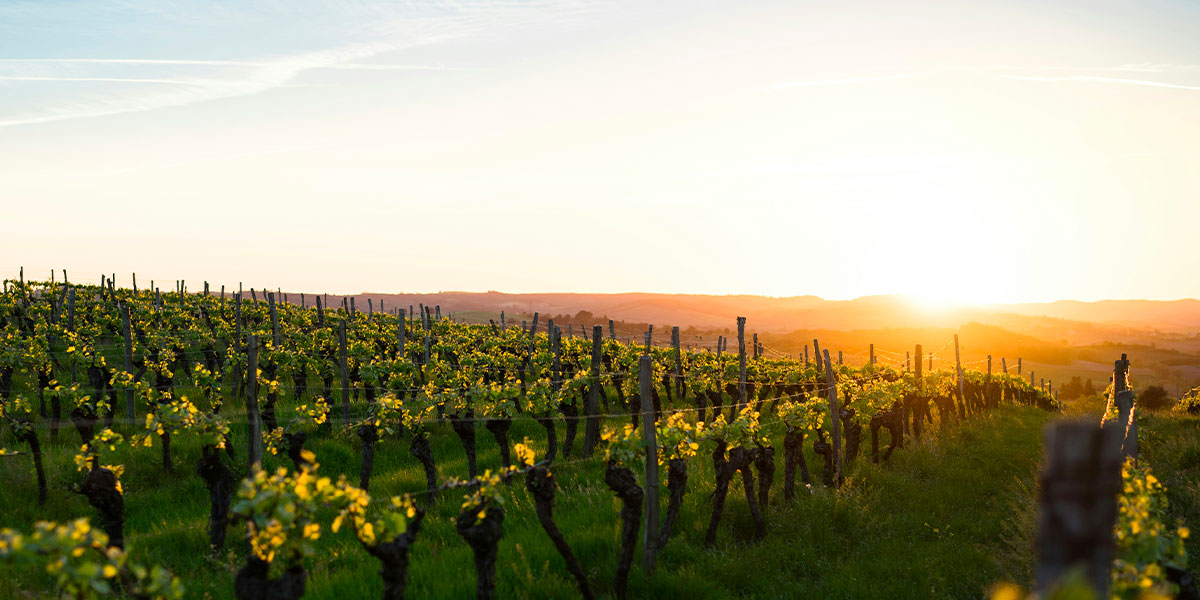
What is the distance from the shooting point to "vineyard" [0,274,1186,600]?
6.81 metres

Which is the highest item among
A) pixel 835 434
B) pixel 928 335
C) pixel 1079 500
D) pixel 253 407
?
pixel 1079 500

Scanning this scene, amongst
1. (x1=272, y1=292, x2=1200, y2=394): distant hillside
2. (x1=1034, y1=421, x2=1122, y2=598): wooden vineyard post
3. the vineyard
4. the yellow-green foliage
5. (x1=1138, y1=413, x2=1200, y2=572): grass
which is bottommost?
(x1=272, y1=292, x2=1200, y2=394): distant hillside

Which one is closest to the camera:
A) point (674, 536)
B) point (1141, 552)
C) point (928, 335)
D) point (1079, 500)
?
point (1079, 500)

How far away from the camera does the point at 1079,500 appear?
2.95 metres

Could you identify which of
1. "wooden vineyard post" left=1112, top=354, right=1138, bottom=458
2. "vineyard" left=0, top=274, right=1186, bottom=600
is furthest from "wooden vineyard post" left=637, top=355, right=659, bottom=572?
"wooden vineyard post" left=1112, top=354, right=1138, bottom=458

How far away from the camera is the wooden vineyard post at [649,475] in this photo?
10523mm

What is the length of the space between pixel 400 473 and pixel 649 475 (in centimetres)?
789

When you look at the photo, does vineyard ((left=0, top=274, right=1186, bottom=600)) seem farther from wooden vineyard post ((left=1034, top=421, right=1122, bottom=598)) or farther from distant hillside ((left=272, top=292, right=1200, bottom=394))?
distant hillside ((left=272, top=292, right=1200, bottom=394))

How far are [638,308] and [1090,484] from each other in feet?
613

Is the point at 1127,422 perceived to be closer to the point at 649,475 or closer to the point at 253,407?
the point at 649,475

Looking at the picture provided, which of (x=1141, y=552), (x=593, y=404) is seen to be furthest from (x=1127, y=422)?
(x=593, y=404)

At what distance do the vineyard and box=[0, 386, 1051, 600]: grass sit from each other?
0.24 feet

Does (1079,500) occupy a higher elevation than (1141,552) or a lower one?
higher

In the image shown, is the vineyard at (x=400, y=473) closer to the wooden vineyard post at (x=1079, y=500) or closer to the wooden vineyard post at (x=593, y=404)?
the wooden vineyard post at (x=593, y=404)
